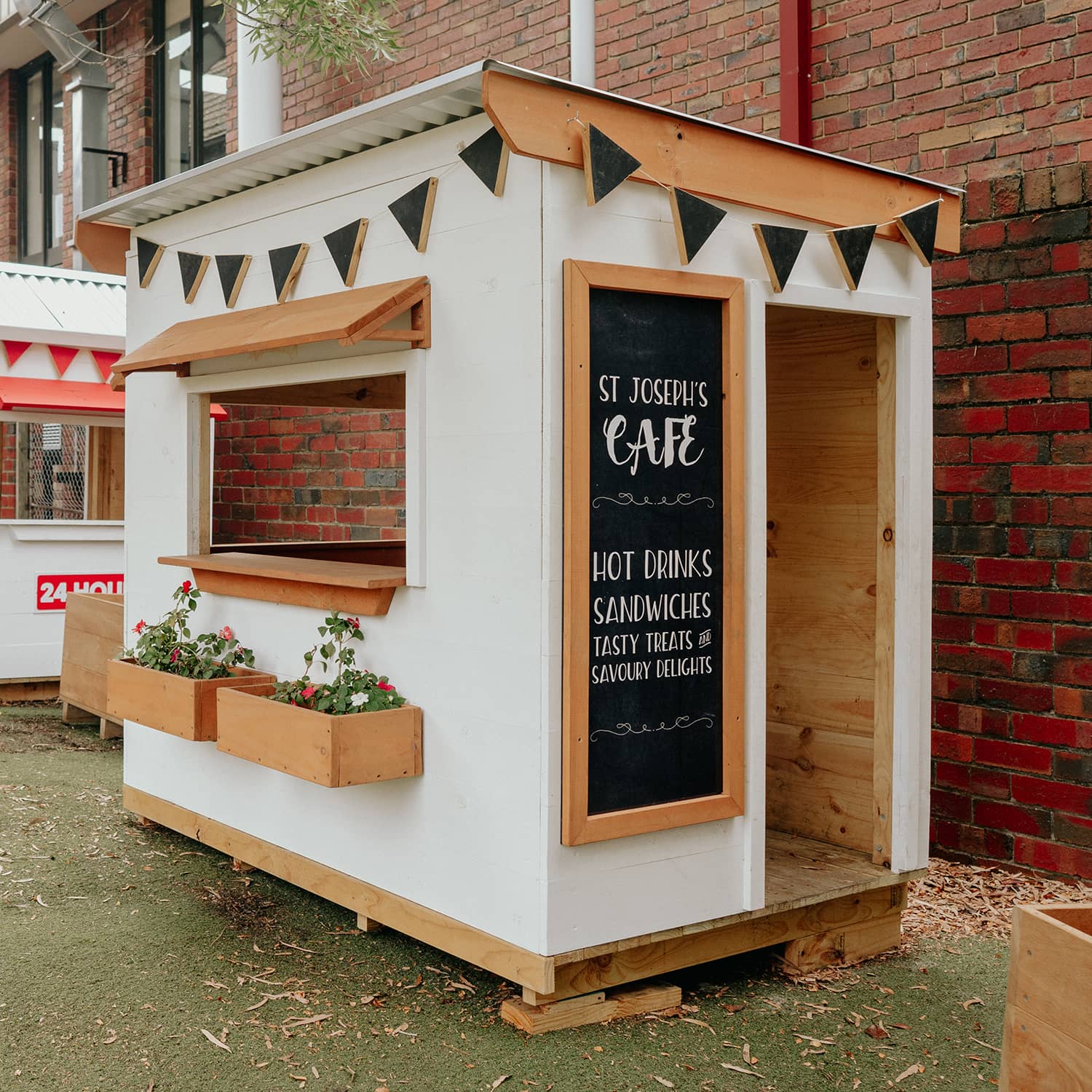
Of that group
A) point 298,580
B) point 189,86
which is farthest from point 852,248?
point 189,86

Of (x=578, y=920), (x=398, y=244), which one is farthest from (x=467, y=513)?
(x=578, y=920)

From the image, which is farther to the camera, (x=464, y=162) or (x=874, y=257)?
(x=874, y=257)

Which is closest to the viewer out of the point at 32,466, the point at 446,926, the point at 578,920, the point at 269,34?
the point at 578,920

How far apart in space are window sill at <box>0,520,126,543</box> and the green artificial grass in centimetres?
382

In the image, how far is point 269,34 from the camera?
26.4 feet

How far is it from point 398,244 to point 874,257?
1.47m

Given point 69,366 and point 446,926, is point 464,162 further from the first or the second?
point 69,366

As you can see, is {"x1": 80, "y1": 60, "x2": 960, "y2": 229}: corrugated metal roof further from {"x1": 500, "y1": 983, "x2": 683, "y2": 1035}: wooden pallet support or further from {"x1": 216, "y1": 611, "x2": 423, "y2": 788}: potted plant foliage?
{"x1": 500, "y1": 983, "x2": 683, "y2": 1035}: wooden pallet support

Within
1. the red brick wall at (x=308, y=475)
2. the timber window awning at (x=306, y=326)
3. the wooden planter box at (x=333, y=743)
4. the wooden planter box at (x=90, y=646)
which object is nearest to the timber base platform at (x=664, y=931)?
the wooden planter box at (x=333, y=743)

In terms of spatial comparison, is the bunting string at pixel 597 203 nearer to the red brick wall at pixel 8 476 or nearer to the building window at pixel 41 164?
the red brick wall at pixel 8 476

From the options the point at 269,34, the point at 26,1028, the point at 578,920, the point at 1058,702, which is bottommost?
the point at 26,1028

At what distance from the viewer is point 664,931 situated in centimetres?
349

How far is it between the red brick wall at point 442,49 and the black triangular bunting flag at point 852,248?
350 centimetres

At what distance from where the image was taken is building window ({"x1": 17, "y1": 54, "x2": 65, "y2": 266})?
1319cm
